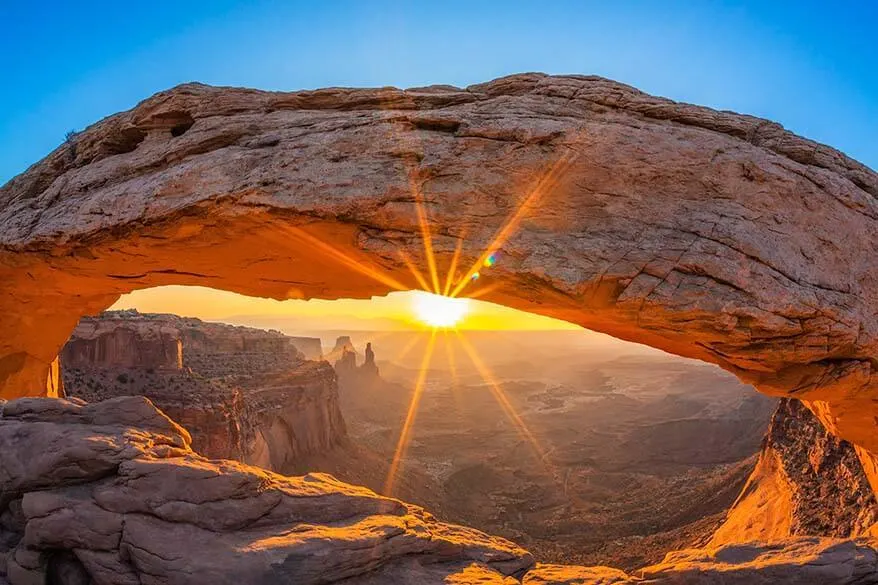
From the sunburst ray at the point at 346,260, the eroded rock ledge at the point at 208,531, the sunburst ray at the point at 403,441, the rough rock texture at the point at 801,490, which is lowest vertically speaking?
the sunburst ray at the point at 403,441

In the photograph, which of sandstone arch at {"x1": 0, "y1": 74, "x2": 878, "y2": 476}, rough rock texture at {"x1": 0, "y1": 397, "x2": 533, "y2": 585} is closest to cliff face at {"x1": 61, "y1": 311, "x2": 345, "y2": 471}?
sandstone arch at {"x1": 0, "y1": 74, "x2": 878, "y2": 476}

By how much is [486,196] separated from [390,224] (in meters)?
1.71

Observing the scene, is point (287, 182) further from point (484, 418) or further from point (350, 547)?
point (484, 418)

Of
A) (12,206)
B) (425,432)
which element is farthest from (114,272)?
(425,432)

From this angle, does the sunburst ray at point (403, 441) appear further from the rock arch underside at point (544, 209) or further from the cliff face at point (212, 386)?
the rock arch underside at point (544, 209)

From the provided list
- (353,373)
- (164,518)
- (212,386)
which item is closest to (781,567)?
(164,518)

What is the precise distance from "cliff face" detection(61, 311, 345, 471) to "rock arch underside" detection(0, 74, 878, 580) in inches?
633

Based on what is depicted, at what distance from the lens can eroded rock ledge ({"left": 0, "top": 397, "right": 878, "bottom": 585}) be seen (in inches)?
235

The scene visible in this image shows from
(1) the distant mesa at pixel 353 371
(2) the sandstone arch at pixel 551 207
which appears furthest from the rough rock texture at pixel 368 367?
(2) the sandstone arch at pixel 551 207

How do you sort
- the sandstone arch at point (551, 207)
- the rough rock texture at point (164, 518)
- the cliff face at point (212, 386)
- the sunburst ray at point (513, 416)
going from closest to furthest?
the rough rock texture at point (164, 518)
the sandstone arch at point (551, 207)
the cliff face at point (212, 386)
the sunburst ray at point (513, 416)

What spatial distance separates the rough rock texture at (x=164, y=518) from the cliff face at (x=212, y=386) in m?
17.1

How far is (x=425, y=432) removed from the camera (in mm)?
56906

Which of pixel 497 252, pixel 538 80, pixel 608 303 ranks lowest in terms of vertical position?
pixel 608 303

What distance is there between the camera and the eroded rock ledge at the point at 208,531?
5.96m
